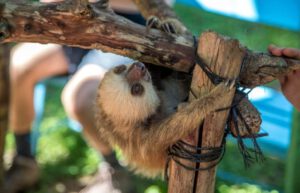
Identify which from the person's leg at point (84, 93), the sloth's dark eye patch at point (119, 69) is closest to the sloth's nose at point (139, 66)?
the sloth's dark eye patch at point (119, 69)

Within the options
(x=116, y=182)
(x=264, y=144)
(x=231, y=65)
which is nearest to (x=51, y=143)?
(x=116, y=182)

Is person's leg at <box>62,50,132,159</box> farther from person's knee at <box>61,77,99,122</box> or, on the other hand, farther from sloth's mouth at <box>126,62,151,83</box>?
sloth's mouth at <box>126,62,151,83</box>

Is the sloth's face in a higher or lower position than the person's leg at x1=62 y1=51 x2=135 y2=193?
higher

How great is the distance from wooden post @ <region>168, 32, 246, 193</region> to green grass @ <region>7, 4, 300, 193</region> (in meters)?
1.45

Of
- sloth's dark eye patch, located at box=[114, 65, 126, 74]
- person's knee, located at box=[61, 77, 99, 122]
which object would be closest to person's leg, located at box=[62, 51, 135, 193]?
person's knee, located at box=[61, 77, 99, 122]

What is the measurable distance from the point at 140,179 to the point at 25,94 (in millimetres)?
859

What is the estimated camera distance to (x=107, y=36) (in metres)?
1.61

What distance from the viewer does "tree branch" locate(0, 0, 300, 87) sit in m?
1.55

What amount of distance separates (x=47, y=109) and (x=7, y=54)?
57.5 inches

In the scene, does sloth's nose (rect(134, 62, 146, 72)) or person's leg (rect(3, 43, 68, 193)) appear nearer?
sloth's nose (rect(134, 62, 146, 72))

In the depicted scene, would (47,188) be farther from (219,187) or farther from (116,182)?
(219,187)

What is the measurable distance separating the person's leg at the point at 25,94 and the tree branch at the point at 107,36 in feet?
4.40

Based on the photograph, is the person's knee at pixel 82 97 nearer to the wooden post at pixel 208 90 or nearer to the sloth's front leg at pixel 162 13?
the sloth's front leg at pixel 162 13

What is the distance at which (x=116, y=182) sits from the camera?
284 cm
